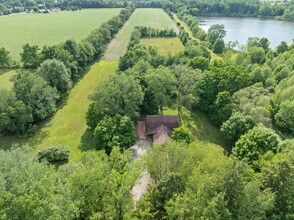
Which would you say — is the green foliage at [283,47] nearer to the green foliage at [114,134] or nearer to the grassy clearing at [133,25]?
the grassy clearing at [133,25]

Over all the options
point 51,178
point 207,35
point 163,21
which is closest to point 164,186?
point 51,178

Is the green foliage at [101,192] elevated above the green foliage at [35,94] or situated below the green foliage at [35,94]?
above

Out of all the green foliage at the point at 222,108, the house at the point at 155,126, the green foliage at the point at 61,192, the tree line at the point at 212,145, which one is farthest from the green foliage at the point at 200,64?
the green foliage at the point at 61,192

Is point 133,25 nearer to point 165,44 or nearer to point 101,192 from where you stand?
point 165,44

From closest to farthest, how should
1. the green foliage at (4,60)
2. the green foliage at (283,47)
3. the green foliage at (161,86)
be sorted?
the green foliage at (161,86) → the green foliage at (4,60) → the green foliage at (283,47)

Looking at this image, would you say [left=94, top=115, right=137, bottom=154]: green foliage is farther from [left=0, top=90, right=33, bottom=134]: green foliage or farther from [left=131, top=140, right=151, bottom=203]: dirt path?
[left=0, top=90, right=33, bottom=134]: green foliage

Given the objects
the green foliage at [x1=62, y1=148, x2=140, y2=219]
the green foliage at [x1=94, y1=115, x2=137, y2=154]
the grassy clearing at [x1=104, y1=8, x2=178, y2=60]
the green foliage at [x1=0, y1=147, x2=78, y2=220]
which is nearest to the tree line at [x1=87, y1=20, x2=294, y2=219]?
the green foliage at [x1=94, y1=115, x2=137, y2=154]

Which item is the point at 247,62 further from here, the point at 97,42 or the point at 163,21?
the point at 163,21

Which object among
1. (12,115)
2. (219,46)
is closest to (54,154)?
(12,115)
